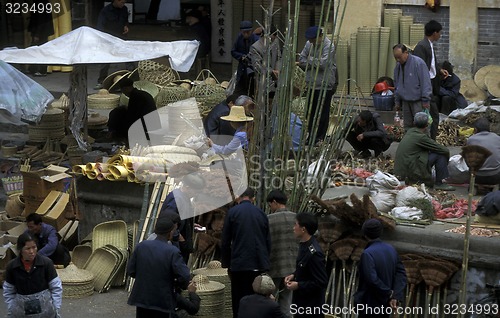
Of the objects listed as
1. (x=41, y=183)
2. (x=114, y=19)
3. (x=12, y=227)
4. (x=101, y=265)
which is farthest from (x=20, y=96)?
(x=114, y=19)

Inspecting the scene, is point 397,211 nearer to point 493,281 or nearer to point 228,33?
point 493,281

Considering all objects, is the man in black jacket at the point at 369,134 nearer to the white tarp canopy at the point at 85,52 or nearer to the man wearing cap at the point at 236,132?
the man wearing cap at the point at 236,132

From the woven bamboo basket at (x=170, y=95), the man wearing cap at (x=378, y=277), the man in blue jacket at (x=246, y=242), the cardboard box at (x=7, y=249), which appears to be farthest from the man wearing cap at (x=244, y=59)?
Answer: the man wearing cap at (x=378, y=277)

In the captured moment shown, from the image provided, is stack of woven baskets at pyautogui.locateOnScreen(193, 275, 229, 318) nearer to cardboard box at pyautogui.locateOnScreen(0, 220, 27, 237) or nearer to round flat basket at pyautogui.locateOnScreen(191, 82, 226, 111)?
cardboard box at pyautogui.locateOnScreen(0, 220, 27, 237)

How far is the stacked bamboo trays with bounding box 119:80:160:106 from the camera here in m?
17.7

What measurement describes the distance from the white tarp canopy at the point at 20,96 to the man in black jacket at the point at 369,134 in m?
3.68

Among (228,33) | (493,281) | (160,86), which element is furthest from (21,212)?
(228,33)

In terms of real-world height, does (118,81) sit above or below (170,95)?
above

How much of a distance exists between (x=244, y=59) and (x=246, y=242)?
603 centimetres

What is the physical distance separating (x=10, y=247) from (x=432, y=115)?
5577mm

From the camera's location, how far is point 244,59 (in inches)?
663

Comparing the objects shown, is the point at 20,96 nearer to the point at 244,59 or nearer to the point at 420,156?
the point at 244,59

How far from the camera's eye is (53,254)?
42.3 feet

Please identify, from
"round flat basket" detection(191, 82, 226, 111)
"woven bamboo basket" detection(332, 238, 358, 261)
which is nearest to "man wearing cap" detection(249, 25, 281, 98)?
"round flat basket" detection(191, 82, 226, 111)
